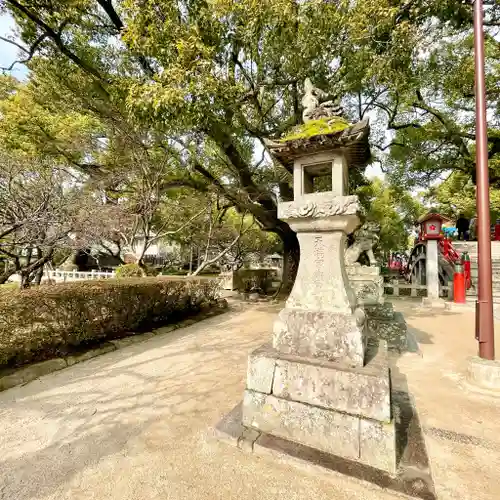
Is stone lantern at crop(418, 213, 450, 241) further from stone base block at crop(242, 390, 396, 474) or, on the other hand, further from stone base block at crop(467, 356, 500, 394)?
stone base block at crop(242, 390, 396, 474)

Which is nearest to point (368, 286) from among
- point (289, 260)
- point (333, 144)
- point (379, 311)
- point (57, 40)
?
point (379, 311)

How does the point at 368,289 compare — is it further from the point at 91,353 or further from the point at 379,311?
the point at 91,353

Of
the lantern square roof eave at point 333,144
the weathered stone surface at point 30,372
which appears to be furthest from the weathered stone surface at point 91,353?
the lantern square roof eave at point 333,144

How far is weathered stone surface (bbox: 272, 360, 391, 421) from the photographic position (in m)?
2.08

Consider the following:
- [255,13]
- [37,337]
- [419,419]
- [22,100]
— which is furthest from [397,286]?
[22,100]

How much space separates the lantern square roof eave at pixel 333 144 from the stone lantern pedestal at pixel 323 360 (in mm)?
33

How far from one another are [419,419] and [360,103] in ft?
33.9

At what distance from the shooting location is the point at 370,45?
5.71 m

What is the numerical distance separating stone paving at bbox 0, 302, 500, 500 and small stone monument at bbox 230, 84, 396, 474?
284 mm

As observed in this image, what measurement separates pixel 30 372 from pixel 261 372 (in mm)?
3338

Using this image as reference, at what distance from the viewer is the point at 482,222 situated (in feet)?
11.9

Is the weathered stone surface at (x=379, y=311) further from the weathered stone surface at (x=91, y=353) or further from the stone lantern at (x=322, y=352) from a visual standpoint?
the weathered stone surface at (x=91, y=353)

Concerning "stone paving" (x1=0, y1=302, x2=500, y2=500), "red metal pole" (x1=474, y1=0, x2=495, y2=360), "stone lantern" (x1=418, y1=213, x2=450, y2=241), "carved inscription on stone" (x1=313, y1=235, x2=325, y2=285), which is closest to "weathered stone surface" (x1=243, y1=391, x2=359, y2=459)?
"stone paving" (x1=0, y1=302, x2=500, y2=500)

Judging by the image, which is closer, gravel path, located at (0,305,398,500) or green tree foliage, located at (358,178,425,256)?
gravel path, located at (0,305,398,500)
